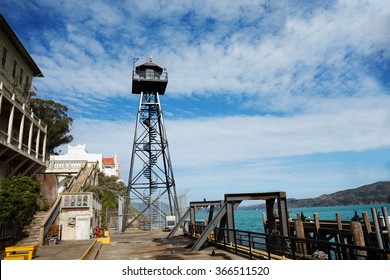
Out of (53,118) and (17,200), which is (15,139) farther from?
(53,118)

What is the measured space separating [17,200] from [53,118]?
26748 millimetres

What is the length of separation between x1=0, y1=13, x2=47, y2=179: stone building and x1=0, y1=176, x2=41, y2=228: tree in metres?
3.85

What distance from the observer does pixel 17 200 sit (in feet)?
52.5

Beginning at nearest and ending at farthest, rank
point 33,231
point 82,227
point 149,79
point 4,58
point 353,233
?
point 353,233 → point 33,231 → point 4,58 → point 82,227 → point 149,79

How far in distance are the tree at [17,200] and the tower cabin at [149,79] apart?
61.0ft

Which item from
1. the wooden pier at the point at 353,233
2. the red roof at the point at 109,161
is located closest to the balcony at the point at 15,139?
the wooden pier at the point at 353,233

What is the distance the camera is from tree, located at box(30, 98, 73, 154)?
39312 millimetres

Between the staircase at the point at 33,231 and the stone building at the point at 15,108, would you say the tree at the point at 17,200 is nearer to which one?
the staircase at the point at 33,231

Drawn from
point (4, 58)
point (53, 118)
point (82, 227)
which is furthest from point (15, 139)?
point (53, 118)

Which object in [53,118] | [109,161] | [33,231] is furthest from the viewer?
[109,161]

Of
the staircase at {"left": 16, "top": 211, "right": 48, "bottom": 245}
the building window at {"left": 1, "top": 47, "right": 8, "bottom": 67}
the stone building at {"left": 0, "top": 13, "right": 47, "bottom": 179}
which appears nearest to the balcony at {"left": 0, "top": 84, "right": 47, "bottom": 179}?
the stone building at {"left": 0, "top": 13, "right": 47, "bottom": 179}

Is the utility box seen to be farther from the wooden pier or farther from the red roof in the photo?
the red roof

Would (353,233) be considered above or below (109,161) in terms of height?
below
